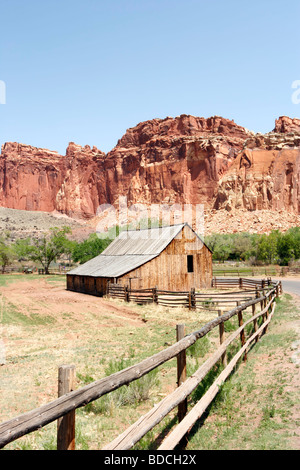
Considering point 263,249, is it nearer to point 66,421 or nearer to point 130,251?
point 130,251

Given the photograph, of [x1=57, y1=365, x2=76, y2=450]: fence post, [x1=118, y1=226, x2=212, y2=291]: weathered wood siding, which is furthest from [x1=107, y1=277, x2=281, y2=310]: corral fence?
[x1=57, y1=365, x2=76, y2=450]: fence post

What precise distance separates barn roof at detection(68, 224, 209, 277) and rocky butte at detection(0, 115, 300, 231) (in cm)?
5988

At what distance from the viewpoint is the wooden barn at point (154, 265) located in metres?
23.3

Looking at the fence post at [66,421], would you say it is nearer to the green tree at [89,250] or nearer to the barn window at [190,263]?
the barn window at [190,263]

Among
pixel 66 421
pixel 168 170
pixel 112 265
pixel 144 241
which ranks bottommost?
pixel 66 421

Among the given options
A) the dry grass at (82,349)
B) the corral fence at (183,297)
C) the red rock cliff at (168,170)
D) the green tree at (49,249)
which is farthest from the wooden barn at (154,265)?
the red rock cliff at (168,170)

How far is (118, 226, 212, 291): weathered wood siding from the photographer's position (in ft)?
76.0

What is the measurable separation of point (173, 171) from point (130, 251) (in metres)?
91.1

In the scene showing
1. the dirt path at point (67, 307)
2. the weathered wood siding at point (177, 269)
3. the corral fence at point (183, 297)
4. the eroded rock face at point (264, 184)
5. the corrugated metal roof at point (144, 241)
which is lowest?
the dirt path at point (67, 307)

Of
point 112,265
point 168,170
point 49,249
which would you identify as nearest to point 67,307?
point 112,265

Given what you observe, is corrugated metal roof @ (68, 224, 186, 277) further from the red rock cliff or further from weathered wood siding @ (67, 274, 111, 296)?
the red rock cliff

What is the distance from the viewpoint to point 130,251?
28.3 m

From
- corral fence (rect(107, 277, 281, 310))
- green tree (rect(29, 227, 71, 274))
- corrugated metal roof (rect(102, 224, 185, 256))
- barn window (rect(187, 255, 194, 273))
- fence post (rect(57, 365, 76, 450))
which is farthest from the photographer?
green tree (rect(29, 227, 71, 274))
